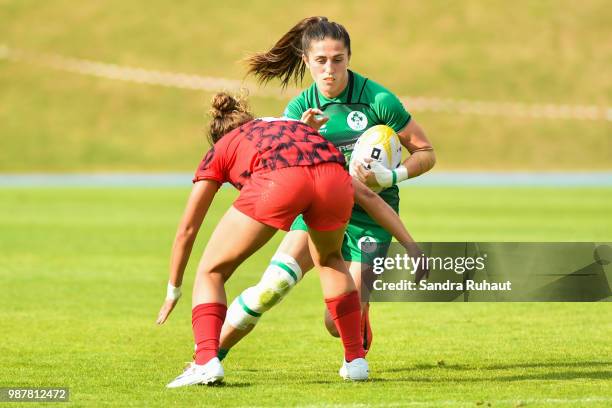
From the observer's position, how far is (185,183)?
41.5 m

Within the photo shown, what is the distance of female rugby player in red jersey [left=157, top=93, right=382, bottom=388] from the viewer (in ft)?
21.2

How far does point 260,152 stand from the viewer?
6.55 metres

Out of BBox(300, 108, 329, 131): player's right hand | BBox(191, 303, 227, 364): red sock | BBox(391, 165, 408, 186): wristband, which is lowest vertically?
BBox(191, 303, 227, 364): red sock

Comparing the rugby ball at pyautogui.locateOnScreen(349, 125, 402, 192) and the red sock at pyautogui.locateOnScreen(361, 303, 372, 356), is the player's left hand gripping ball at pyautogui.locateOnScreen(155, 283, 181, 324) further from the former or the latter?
the red sock at pyautogui.locateOnScreen(361, 303, 372, 356)

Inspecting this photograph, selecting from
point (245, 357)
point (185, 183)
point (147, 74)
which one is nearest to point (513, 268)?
point (245, 357)

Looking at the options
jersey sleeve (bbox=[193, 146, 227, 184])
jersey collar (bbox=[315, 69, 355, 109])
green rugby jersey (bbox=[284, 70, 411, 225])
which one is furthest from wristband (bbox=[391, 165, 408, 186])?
jersey sleeve (bbox=[193, 146, 227, 184])

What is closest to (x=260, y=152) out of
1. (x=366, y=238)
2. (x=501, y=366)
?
(x=366, y=238)

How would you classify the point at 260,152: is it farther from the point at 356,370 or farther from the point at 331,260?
the point at 356,370

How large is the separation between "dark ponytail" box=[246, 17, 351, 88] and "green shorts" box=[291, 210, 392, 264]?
1085mm

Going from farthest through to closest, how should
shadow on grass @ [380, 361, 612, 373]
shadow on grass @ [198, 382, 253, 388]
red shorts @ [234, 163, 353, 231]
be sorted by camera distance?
shadow on grass @ [380, 361, 612, 373] < shadow on grass @ [198, 382, 253, 388] < red shorts @ [234, 163, 353, 231]

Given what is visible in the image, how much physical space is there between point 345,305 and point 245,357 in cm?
161

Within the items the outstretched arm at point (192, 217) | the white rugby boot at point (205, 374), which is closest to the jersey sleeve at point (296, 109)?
the outstretched arm at point (192, 217)

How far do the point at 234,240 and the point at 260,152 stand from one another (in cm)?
53

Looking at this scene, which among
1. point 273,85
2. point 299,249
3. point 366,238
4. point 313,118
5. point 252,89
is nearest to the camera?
point 313,118
